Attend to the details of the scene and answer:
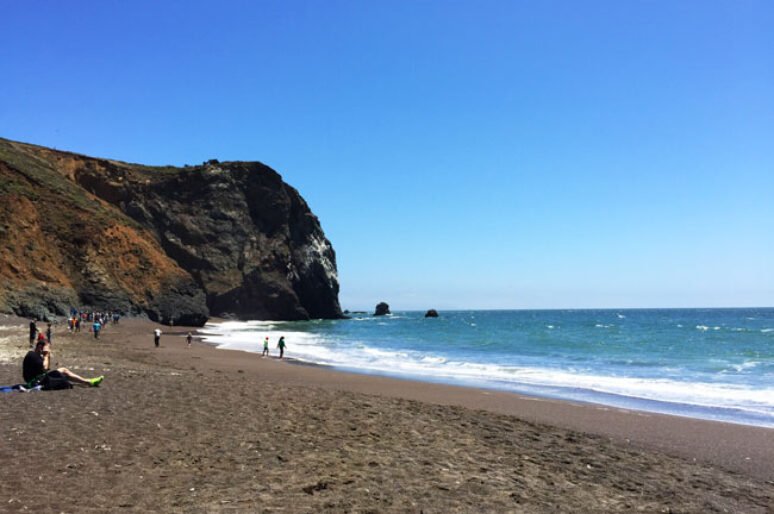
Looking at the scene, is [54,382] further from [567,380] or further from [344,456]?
[567,380]

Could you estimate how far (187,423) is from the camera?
861 centimetres

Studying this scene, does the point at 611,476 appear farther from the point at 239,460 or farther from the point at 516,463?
the point at 239,460

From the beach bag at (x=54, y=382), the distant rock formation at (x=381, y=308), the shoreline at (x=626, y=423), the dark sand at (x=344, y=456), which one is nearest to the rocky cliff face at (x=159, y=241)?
the beach bag at (x=54, y=382)

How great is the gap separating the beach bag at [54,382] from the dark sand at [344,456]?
0.27 m

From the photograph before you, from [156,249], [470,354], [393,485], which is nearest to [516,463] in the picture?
[393,485]

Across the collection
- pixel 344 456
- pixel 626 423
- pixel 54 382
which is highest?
pixel 54 382

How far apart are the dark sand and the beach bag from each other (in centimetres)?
27

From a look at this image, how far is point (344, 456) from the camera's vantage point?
24.0 ft

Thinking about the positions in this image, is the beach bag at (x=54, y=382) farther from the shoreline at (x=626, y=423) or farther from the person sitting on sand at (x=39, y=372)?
the shoreline at (x=626, y=423)

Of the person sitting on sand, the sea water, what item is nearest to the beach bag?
the person sitting on sand

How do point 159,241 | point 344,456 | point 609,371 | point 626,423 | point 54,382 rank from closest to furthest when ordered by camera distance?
point 344,456
point 54,382
point 626,423
point 609,371
point 159,241

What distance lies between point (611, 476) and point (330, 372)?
15.2m

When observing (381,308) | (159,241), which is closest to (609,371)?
(159,241)

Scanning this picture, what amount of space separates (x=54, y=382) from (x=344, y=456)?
7287 millimetres
